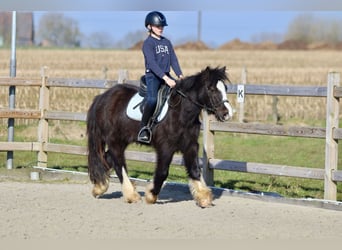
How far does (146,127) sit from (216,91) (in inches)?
39.0

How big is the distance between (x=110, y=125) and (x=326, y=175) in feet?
8.97

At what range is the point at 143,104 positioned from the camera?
30.0ft

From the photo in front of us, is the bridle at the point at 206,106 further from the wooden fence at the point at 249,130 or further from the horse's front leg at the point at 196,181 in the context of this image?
the wooden fence at the point at 249,130

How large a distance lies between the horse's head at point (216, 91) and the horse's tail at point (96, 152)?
1763 mm

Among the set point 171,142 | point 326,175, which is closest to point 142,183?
point 171,142

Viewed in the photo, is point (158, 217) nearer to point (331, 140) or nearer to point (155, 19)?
point (155, 19)

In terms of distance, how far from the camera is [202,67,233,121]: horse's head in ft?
28.1

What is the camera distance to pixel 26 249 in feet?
20.5

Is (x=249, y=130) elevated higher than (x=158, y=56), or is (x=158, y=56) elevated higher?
(x=158, y=56)

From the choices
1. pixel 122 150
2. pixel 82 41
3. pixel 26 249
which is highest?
pixel 82 41

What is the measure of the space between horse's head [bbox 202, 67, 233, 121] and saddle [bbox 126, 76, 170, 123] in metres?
0.60

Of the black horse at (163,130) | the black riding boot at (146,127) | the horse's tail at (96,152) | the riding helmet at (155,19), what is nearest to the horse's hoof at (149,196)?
the black horse at (163,130)

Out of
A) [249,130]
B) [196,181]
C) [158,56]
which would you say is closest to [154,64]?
[158,56]

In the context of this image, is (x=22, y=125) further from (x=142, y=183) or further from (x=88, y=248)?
(x=88, y=248)
